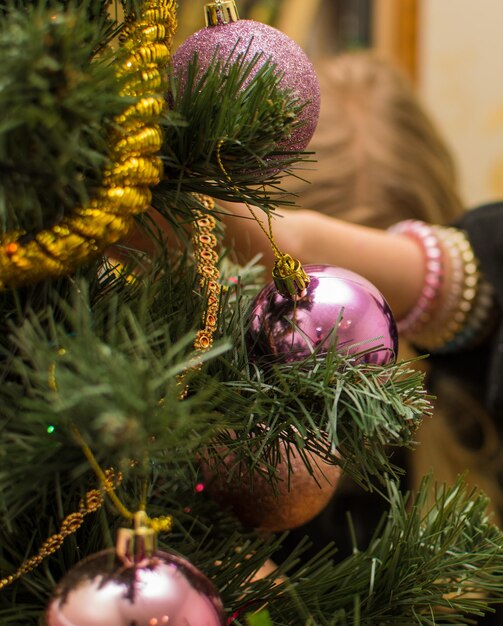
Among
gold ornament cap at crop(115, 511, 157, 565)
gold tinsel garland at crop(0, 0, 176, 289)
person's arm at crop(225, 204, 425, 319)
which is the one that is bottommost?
person's arm at crop(225, 204, 425, 319)

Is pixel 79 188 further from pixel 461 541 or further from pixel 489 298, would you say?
pixel 489 298

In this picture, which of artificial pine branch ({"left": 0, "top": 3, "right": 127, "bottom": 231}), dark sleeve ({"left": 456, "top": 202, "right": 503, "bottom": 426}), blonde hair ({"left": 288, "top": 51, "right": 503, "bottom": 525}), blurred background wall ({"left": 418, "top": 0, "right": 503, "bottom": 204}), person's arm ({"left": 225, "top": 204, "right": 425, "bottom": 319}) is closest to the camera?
artificial pine branch ({"left": 0, "top": 3, "right": 127, "bottom": 231})

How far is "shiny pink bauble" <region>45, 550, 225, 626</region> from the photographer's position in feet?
0.66

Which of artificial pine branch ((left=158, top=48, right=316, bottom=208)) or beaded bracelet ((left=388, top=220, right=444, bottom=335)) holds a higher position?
artificial pine branch ((left=158, top=48, right=316, bottom=208))

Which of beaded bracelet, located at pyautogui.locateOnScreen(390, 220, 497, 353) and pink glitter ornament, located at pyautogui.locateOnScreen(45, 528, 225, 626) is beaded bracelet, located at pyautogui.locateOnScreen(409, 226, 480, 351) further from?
pink glitter ornament, located at pyautogui.locateOnScreen(45, 528, 225, 626)

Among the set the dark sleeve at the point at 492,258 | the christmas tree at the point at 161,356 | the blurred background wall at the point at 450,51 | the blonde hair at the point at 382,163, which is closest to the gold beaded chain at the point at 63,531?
the christmas tree at the point at 161,356

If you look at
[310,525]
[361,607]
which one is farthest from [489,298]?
[361,607]

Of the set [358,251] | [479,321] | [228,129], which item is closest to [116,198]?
[228,129]

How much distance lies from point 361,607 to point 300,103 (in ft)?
0.58

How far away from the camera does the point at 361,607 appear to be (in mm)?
271

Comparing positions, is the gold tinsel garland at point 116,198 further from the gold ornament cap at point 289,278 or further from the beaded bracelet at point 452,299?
the beaded bracelet at point 452,299

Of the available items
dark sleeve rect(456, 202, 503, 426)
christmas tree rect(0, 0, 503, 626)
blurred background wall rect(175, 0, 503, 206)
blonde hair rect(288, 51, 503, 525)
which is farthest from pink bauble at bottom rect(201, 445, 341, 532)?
blurred background wall rect(175, 0, 503, 206)

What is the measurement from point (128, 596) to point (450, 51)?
4.21 ft

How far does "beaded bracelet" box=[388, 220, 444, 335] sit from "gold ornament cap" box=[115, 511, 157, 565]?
1.60 feet
